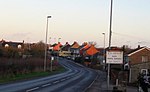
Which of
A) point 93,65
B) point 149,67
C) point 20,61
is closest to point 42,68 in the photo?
A: point 20,61

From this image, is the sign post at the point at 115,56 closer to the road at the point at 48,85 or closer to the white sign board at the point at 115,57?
the white sign board at the point at 115,57

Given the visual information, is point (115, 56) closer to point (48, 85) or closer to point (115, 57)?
point (115, 57)

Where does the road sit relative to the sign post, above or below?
below

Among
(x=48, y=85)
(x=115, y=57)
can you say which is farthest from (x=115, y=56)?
(x=48, y=85)

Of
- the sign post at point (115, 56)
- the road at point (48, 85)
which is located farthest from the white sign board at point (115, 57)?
the road at point (48, 85)

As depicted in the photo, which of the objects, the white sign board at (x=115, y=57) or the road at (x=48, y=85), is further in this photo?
the white sign board at (x=115, y=57)

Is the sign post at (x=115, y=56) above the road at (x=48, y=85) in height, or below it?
above

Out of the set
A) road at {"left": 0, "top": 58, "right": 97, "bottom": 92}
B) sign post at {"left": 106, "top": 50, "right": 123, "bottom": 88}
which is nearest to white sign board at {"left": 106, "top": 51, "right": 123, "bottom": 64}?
sign post at {"left": 106, "top": 50, "right": 123, "bottom": 88}

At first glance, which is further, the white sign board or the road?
the white sign board

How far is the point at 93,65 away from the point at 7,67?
6955 centimetres

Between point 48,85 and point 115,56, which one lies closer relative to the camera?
point 115,56

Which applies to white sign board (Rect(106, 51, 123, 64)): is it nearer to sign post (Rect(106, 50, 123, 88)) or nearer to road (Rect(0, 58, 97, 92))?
sign post (Rect(106, 50, 123, 88))

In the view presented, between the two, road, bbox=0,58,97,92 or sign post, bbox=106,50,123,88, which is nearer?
road, bbox=0,58,97,92

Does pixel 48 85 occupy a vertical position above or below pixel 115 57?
below
